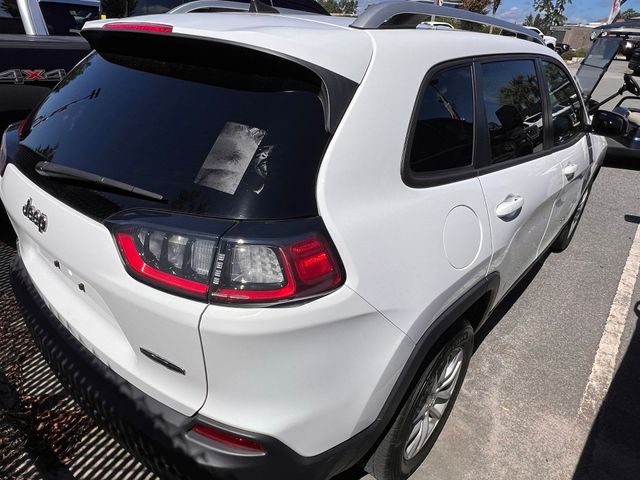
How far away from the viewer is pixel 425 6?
80.1 inches

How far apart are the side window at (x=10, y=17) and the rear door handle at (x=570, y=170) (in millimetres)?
4624

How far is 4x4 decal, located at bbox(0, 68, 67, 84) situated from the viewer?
3.38 meters

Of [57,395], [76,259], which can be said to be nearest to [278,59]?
[76,259]

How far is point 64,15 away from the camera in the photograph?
478cm

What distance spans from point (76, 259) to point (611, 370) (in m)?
3.07

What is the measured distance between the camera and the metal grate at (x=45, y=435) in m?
2.12

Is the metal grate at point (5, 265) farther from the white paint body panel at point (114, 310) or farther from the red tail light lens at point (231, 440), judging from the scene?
the red tail light lens at point (231, 440)

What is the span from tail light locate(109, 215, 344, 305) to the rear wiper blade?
0.13m

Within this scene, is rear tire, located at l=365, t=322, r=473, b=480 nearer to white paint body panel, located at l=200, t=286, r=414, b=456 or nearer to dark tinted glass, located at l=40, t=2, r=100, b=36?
white paint body panel, located at l=200, t=286, r=414, b=456

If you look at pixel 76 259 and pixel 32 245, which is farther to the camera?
pixel 32 245

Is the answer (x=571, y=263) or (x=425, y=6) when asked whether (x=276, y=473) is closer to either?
(x=425, y=6)

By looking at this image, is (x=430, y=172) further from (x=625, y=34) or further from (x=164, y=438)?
(x=625, y=34)

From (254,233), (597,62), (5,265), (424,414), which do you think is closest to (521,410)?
(424,414)

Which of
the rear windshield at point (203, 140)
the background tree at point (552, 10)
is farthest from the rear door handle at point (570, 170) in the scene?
the background tree at point (552, 10)
